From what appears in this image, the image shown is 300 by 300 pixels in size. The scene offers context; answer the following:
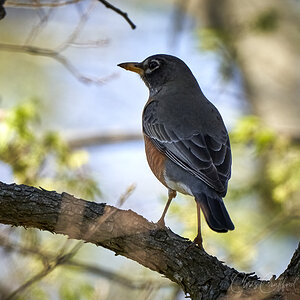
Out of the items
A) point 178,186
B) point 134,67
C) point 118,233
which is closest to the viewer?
point 118,233

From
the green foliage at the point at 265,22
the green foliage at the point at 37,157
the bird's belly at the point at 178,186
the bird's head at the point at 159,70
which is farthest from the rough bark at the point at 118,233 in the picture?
the green foliage at the point at 265,22

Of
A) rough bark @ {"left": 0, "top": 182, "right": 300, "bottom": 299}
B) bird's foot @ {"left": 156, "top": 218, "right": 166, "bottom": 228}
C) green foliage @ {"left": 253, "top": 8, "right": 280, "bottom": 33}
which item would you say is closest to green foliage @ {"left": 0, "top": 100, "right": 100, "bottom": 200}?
bird's foot @ {"left": 156, "top": 218, "right": 166, "bottom": 228}

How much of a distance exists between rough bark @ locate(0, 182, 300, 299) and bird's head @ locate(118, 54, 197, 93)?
2.98 m

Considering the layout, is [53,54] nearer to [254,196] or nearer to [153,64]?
[153,64]

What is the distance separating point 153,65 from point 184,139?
1.81 metres

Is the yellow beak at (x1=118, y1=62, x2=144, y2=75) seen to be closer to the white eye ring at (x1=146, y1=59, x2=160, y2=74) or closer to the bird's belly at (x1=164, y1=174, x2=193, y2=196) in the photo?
the white eye ring at (x1=146, y1=59, x2=160, y2=74)

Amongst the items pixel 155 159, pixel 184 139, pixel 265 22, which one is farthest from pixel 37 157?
pixel 265 22

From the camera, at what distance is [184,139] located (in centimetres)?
609

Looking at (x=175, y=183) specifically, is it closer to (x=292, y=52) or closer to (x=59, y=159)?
(x=59, y=159)

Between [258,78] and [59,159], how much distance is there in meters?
4.02

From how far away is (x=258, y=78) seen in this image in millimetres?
10594

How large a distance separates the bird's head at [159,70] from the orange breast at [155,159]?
1.33m

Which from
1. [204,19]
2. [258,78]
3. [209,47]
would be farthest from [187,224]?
[204,19]

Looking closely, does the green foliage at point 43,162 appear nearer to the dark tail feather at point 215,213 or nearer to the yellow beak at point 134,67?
the yellow beak at point 134,67
